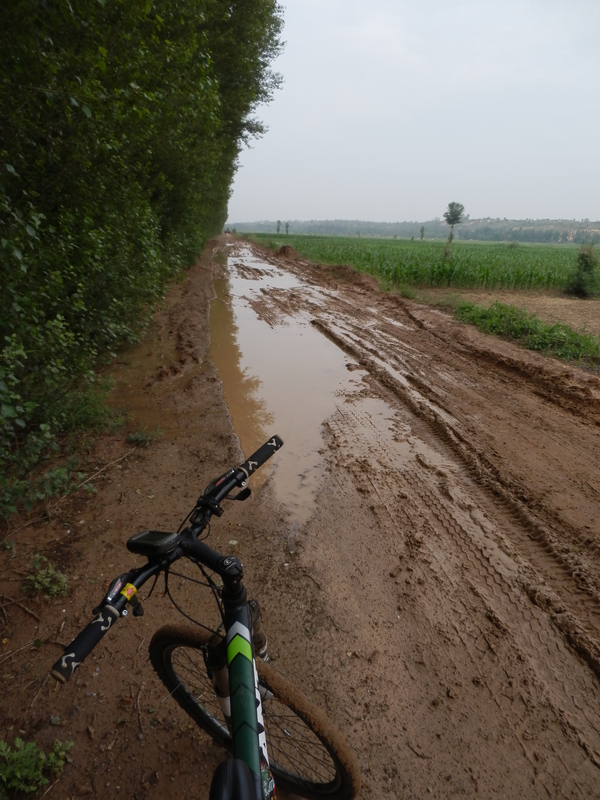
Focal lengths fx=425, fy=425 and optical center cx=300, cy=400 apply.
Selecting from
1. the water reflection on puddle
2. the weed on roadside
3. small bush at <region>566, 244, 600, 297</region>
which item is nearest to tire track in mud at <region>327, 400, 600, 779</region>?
the water reflection on puddle

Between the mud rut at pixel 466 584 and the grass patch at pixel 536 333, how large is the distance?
1.58 m

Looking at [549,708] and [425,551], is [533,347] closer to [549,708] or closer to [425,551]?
[425,551]

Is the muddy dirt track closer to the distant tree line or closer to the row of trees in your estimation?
the row of trees

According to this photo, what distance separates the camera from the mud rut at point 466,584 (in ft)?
7.09

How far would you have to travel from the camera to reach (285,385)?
22.7ft

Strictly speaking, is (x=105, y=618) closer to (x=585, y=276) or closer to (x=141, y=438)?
(x=141, y=438)

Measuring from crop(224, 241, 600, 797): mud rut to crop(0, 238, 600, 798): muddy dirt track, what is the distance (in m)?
0.01

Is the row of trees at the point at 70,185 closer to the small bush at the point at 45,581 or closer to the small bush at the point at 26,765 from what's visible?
the small bush at the point at 45,581

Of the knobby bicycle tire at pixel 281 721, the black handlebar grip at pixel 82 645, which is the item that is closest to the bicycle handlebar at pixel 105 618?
the black handlebar grip at pixel 82 645

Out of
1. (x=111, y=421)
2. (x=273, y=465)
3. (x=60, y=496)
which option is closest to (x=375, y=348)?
(x=273, y=465)

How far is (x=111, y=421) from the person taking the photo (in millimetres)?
4910

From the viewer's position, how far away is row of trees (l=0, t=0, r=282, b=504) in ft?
9.95

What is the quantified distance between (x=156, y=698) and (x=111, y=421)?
10.6ft

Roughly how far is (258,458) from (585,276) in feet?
57.8
